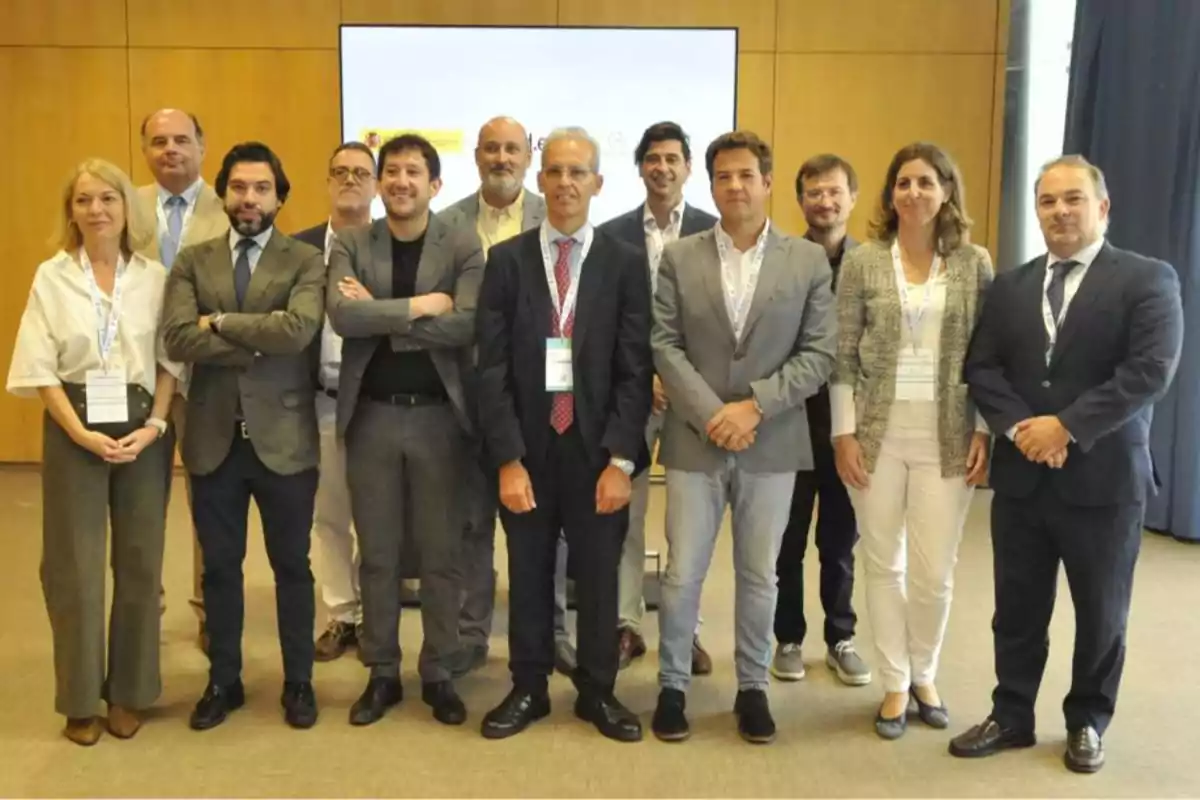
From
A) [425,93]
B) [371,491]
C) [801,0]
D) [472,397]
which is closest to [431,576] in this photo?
[371,491]

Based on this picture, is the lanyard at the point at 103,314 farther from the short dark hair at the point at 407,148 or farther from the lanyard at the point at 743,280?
the lanyard at the point at 743,280

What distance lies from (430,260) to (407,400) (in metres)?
0.43

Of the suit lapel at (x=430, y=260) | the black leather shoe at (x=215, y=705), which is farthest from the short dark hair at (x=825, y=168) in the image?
the black leather shoe at (x=215, y=705)

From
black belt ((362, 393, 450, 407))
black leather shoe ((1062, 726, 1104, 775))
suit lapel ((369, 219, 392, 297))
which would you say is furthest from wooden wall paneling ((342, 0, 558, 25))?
black leather shoe ((1062, 726, 1104, 775))

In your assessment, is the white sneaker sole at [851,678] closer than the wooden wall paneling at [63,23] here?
Yes

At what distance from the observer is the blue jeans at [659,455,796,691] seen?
3.12 m

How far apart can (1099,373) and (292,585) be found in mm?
2457

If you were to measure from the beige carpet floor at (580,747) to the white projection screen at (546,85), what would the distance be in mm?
3543

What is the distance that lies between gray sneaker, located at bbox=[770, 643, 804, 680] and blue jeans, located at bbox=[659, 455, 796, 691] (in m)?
0.47

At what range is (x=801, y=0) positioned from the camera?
6.60 meters

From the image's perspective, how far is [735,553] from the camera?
127 inches

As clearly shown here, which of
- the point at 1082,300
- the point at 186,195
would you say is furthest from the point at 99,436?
the point at 1082,300

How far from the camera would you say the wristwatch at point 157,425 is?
3088mm

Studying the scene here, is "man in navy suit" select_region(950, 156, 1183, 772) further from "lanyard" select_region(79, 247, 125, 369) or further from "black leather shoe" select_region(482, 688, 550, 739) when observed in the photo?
"lanyard" select_region(79, 247, 125, 369)
